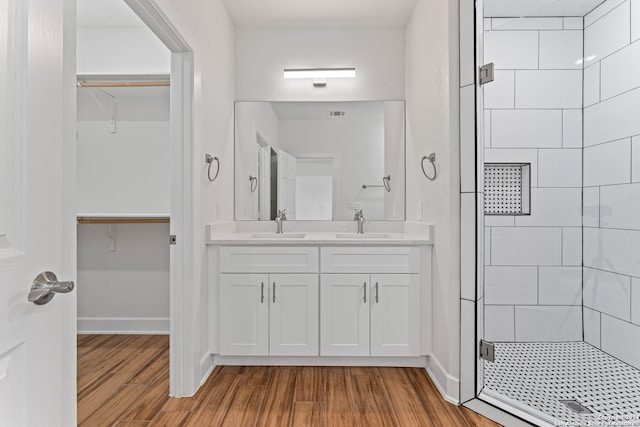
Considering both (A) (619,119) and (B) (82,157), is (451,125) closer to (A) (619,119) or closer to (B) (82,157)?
(A) (619,119)

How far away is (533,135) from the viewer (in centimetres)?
209

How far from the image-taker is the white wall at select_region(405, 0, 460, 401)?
2.12 m

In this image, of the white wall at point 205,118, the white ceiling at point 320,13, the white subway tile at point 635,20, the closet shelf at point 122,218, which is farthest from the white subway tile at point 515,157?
the closet shelf at point 122,218

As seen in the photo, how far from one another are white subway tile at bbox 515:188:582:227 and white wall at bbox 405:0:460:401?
15.5 inches

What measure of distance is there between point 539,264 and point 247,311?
173 centimetres

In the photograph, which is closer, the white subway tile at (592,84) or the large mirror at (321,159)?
the white subway tile at (592,84)

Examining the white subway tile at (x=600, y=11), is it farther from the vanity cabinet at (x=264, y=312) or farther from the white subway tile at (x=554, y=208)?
the vanity cabinet at (x=264, y=312)

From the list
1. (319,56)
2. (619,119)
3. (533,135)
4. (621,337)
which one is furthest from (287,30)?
(621,337)

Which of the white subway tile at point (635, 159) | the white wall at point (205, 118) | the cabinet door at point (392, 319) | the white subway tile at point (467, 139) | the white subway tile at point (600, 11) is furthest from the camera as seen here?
the cabinet door at point (392, 319)

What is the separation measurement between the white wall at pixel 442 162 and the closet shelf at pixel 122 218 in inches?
77.0

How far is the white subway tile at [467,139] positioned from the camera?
6.73 feet

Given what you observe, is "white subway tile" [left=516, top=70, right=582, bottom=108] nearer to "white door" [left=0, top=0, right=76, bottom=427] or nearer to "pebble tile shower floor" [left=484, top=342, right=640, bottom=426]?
"pebble tile shower floor" [left=484, top=342, right=640, bottom=426]

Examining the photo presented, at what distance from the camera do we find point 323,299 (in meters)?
2.51


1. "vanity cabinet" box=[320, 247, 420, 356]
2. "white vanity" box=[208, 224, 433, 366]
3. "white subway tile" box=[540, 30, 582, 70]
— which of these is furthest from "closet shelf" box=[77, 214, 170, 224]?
"white subway tile" box=[540, 30, 582, 70]
